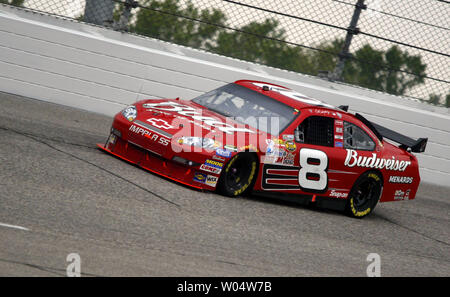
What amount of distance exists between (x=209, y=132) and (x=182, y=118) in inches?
17.0

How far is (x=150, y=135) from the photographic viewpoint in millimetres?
6738

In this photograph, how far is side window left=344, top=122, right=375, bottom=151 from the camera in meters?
7.87

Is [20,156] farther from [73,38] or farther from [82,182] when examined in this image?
[73,38]

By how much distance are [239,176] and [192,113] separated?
3.06 ft

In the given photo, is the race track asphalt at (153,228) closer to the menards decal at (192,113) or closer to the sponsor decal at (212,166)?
the sponsor decal at (212,166)

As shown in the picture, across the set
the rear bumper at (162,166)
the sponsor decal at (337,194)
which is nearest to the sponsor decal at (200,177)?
the rear bumper at (162,166)

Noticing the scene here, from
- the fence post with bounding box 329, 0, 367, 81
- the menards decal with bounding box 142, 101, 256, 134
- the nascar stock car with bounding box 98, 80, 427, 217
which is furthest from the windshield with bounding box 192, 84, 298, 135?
the fence post with bounding box 329, 0, 367, 81

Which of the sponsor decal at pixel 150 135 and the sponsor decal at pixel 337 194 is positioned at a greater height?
the sponsor decal at pixel 150 135

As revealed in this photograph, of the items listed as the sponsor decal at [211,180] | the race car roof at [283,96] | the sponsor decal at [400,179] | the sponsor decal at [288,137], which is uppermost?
the race car roof at [283,96]

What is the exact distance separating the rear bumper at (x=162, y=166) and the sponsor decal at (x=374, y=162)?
75.6 inches

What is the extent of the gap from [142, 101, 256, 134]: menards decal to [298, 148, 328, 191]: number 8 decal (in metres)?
0.74

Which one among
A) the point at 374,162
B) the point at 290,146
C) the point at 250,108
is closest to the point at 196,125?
the point at 250,108

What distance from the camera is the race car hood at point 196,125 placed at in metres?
6.71

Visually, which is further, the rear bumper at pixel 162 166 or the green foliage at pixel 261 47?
the green foliage at pixel 261 47
